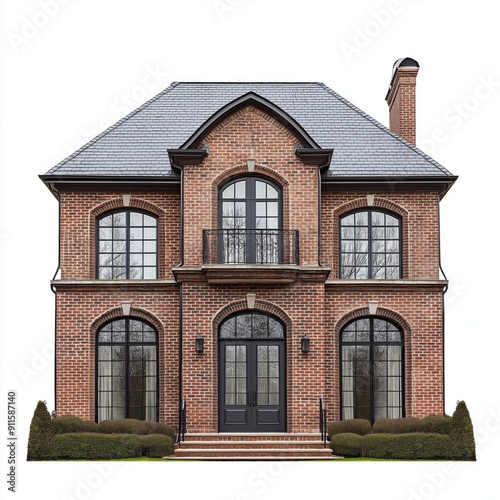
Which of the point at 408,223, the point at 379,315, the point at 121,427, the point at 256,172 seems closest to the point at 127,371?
the point at 121,427

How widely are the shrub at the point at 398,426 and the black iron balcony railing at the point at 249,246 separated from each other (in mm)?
4590

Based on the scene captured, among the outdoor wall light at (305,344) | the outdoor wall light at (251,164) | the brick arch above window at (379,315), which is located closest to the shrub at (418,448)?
the outdoor wall light at (305,344)

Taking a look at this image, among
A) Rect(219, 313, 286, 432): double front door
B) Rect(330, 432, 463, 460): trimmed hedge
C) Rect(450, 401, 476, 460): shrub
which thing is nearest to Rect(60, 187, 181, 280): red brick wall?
Rect(219, 313, 286, 432): double front door

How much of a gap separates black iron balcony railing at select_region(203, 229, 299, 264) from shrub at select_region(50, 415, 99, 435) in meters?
4.99

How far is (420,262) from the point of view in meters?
31.4

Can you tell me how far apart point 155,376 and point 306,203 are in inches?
238

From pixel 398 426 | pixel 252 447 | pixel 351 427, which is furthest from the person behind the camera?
pixel 351 427

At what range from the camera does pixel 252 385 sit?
30109 millimetres

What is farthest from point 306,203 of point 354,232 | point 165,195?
point 165,195

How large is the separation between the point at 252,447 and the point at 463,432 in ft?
16.5

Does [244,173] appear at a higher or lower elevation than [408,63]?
lower

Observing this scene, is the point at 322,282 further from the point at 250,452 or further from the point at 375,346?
the point at 250,452

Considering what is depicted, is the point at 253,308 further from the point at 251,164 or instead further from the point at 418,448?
the point at 418,448

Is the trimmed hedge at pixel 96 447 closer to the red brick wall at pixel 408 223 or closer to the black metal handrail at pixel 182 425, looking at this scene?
the black metal handrail at pixel 182 425
